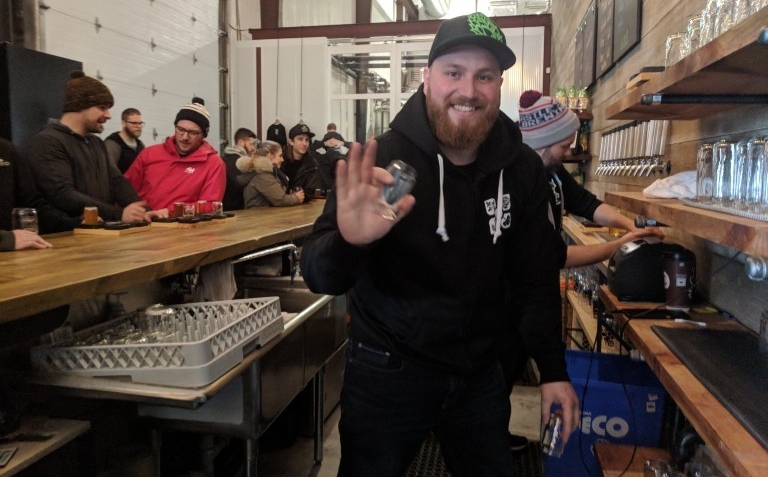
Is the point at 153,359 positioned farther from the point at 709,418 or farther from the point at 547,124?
the point at 547,124

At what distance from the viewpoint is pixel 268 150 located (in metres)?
4.73

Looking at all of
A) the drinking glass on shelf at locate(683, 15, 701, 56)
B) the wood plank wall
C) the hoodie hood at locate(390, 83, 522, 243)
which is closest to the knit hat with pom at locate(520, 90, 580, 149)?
the wood plank wall

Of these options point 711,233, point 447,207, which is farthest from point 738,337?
point 447,207

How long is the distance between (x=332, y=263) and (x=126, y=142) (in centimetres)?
422

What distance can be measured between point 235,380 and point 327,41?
8.35 meters

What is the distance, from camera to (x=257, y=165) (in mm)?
4211

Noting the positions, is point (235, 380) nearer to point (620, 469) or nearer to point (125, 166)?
point (620, 469)

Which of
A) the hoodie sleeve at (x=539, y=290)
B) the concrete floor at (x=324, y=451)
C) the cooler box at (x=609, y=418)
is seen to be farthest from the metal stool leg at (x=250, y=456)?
the cooler box at (x=609, y=418)

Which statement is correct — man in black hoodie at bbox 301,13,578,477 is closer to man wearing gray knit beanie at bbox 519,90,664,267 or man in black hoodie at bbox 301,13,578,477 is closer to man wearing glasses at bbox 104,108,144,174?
man wearing gray knit beanie at bbox 519,90,664,267

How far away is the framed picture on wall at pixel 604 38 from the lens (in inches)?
137

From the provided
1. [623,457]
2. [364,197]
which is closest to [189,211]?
[364,197]

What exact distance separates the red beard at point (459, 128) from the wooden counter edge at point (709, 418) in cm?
70

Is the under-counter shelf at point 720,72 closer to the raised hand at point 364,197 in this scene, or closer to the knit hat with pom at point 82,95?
the raised hand at point 364,197

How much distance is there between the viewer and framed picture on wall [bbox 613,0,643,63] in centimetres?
286
